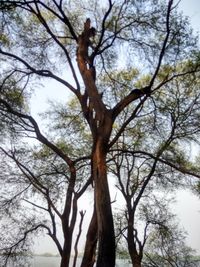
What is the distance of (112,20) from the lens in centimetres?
1062

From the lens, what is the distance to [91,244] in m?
7.82

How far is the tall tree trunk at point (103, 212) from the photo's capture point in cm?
517

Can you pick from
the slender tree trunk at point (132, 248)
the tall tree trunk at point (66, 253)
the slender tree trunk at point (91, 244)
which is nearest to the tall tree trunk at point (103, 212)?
the slender tree trunk at point (91, 244)

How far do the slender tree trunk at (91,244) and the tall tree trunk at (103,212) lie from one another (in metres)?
1.58

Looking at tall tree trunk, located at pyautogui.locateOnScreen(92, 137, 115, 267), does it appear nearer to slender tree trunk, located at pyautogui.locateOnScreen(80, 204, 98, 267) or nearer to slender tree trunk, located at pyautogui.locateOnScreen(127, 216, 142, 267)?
slender tree trunk, located at pyautogui.locateOnScreen(80, 204, 98, 267)

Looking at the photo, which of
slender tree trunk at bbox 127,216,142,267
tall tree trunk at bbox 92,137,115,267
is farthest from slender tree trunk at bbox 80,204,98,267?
slender tree trunk at bbox 127,216,142,267

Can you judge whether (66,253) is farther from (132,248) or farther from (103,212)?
(132,248)

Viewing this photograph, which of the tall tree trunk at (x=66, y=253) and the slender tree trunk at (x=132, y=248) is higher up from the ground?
the slender tree trunk at (x=132, y=248)

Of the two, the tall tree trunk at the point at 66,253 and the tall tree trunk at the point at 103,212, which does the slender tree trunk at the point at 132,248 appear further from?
the tall tree trunk at the point at 103,212

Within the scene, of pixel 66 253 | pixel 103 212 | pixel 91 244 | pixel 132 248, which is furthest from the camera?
pixel 132 248

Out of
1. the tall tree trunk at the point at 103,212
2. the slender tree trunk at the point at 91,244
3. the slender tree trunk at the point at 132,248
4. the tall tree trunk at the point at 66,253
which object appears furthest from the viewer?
the slender tree trunk at the point at 132,248

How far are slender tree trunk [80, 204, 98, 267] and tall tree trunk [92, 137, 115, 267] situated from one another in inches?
62.4

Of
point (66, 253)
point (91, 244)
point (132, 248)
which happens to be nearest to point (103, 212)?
point (91, 244)

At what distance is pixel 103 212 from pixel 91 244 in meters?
2.53
